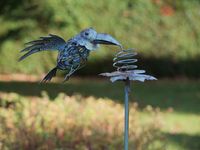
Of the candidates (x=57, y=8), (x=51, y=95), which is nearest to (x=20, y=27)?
(x=51, y=95)

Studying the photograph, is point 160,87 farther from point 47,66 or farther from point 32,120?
point 32,120

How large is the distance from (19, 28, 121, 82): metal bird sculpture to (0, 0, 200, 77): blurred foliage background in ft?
27.9

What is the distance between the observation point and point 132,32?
12625mm

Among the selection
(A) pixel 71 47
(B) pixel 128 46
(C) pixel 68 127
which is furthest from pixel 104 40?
(B) pixel 128 46

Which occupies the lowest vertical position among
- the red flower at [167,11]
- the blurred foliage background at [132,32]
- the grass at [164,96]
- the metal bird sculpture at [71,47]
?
the metal bird sculpture at [71,47]

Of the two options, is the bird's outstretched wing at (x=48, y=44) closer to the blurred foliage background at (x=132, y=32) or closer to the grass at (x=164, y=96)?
the grass at (x=164, y=96)

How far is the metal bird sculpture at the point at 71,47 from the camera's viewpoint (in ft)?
9.36

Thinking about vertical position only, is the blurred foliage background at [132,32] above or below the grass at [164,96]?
above

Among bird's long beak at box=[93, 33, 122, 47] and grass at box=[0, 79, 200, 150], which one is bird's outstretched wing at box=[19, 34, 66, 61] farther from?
grass at box=[0, 79, 200, 150]

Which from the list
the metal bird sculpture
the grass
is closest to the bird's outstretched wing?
the metal bird sculpture

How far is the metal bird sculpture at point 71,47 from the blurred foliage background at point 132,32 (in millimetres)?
8503

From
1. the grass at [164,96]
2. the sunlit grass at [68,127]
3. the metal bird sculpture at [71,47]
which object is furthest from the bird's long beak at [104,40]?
the grass at [164,96]

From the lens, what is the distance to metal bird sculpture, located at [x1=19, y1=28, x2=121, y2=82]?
112 inches

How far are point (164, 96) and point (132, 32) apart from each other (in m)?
2.10
